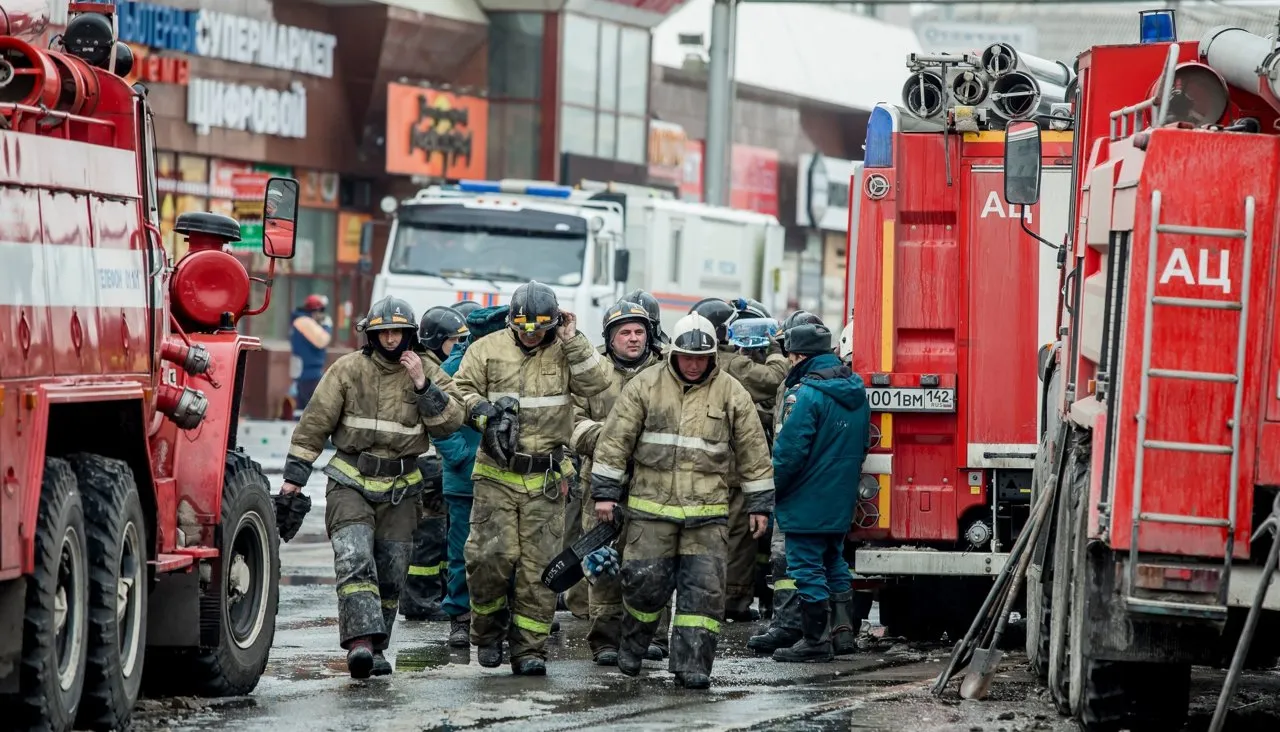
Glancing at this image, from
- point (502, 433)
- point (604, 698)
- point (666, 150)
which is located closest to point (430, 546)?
point (502, 433)

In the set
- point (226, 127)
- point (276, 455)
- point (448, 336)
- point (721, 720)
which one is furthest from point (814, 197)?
point (721, 720)

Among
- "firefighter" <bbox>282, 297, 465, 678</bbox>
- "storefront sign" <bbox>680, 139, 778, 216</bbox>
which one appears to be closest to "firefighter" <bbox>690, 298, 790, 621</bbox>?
"firefighter" <bbox>282, 297, 465, 678</bbox>

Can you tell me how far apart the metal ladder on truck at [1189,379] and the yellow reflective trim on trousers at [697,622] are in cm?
295

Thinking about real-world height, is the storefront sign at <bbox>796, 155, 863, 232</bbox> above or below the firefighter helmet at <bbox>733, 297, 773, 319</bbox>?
above

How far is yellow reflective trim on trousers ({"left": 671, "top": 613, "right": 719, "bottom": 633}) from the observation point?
10414 millimetres

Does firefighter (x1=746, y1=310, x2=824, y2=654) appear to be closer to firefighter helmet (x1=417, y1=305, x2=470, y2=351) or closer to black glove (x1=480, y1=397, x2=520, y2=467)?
black glove (x1=480, y1=397, x2=520, y2=467)

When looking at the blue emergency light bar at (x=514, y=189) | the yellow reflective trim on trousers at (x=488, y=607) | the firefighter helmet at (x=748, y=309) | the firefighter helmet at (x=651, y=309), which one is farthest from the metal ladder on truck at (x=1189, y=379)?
the blue emergency light bar at (x=514, y=189)

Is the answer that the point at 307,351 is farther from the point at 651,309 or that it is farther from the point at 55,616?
the point at 55,616

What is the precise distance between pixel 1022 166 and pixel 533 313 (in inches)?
96.2

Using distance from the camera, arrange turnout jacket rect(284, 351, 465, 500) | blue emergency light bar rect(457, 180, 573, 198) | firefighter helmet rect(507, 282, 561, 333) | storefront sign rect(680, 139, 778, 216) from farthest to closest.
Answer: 1. storefront sign rect(680, 139, 778, 216)
2. blue emergency light bar rect(457, 180, 573, 198)
3. firefighter helmet rect(507, 282, 561, 333)
4. turnout jacket rect(284, 351, 465, 500)

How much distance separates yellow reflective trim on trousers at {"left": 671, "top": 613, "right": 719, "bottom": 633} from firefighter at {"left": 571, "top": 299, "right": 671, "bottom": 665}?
0.92 meters

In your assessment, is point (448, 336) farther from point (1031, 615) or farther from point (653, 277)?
point (653, 277)

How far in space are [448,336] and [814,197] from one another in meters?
34.0

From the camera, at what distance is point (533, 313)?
1123cm
